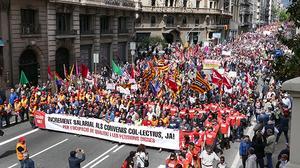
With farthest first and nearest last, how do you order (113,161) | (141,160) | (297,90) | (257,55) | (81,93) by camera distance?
(257,55) < (81,93) < (113,161) < (141,160) < (297,90)

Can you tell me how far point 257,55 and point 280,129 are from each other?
3184 cm

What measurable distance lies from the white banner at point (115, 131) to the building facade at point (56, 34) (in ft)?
40.8

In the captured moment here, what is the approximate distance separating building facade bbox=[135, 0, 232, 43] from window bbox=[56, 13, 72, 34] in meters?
26.6

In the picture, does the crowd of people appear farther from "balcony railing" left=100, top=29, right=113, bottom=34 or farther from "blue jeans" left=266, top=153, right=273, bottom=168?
"balcony railing" left=100, top=29, right=113, bottom=34

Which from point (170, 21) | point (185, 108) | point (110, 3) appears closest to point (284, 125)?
point (185, 108)

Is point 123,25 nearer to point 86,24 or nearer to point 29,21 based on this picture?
point 86,24

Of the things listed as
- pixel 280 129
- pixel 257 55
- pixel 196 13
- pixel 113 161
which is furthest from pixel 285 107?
pixel 196 13

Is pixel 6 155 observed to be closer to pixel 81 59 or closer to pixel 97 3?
pixel 81 59

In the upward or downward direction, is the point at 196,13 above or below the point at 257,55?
above

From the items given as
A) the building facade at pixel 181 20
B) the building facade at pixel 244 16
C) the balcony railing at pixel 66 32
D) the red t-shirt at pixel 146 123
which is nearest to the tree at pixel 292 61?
the red t-shirt at pixel 146 123

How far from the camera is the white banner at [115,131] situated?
17.2 meters

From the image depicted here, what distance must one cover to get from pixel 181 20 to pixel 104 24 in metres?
34.0

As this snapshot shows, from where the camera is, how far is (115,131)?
60.6ft

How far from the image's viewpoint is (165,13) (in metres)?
72.9
